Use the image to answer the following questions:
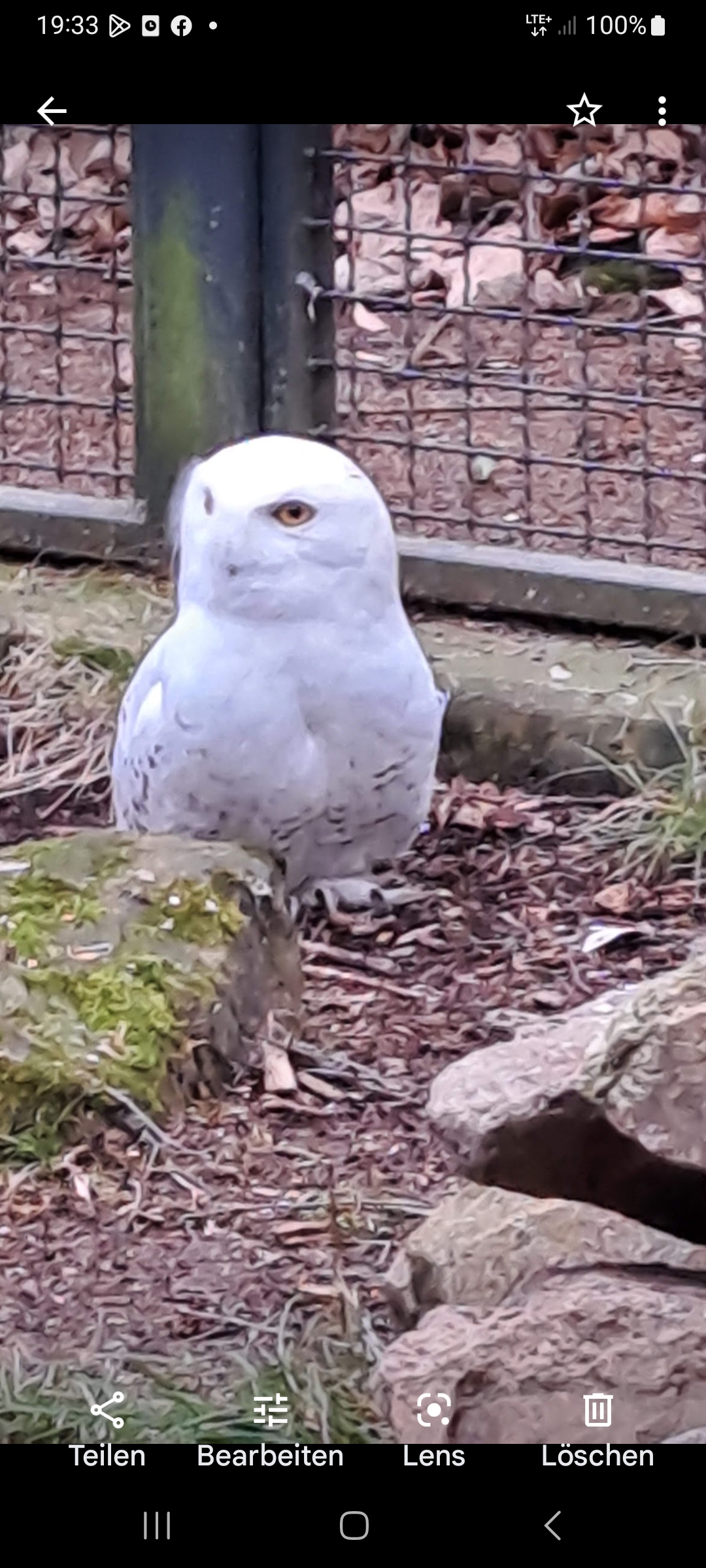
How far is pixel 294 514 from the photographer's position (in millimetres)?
2322

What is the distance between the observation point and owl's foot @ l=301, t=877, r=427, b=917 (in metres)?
2.68

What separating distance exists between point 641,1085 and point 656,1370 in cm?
19

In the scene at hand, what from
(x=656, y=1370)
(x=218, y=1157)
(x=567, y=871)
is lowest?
(x=656, y=1370)

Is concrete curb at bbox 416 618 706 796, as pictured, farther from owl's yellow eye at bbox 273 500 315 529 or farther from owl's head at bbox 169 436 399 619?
owl's yellow eye at bbox 273 500 315 529

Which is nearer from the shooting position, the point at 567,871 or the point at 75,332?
the point at 567,871

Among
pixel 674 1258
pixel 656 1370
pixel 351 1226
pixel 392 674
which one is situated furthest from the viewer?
pixel 392 674

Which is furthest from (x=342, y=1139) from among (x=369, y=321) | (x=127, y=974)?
(x=369, y=321)

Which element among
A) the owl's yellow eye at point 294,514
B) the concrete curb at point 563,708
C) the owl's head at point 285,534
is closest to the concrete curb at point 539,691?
the concrete curb at point 563,708

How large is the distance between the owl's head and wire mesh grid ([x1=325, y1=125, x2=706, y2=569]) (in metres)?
0.60

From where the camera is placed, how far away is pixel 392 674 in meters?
2.43

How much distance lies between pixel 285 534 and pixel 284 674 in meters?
0.15

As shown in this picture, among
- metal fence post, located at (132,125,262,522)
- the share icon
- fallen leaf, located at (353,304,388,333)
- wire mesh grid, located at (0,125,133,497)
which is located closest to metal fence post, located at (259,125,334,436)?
metal fence post, located at (132,125,262,522)

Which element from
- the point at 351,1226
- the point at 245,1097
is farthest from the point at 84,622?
the point at 351,1226

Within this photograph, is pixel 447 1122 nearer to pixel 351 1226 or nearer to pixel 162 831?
pixel 351 1226
